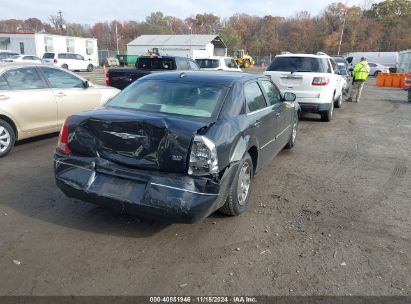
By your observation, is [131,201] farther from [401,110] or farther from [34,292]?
[401,110]

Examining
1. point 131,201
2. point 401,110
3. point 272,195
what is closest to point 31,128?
point 131,201

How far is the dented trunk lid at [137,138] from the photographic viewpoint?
3299 mm

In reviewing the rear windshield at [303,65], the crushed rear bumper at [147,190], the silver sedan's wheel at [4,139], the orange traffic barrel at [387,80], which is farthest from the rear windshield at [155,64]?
the orange traffic barrel at [387,80]

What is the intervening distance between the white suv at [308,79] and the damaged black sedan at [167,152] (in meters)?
5.69

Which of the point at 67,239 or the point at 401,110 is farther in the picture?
the point at 401,110

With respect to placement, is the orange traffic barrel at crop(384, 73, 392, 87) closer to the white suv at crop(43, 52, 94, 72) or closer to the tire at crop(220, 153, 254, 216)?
the tire at crop(220, 153, 254, 216)

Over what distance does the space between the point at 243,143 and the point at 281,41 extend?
302ft

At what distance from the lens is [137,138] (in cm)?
338

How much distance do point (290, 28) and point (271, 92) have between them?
93124 mm

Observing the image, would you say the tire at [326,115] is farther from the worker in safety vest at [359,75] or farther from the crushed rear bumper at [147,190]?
the crushed rear bumper at [147,190]

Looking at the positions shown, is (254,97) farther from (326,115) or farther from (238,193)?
(326,115)

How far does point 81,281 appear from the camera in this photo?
2.87 metres

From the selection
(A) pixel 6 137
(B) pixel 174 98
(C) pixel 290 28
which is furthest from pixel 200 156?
(C) pixel 290 28

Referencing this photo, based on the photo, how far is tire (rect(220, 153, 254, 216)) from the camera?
379 centimetres
